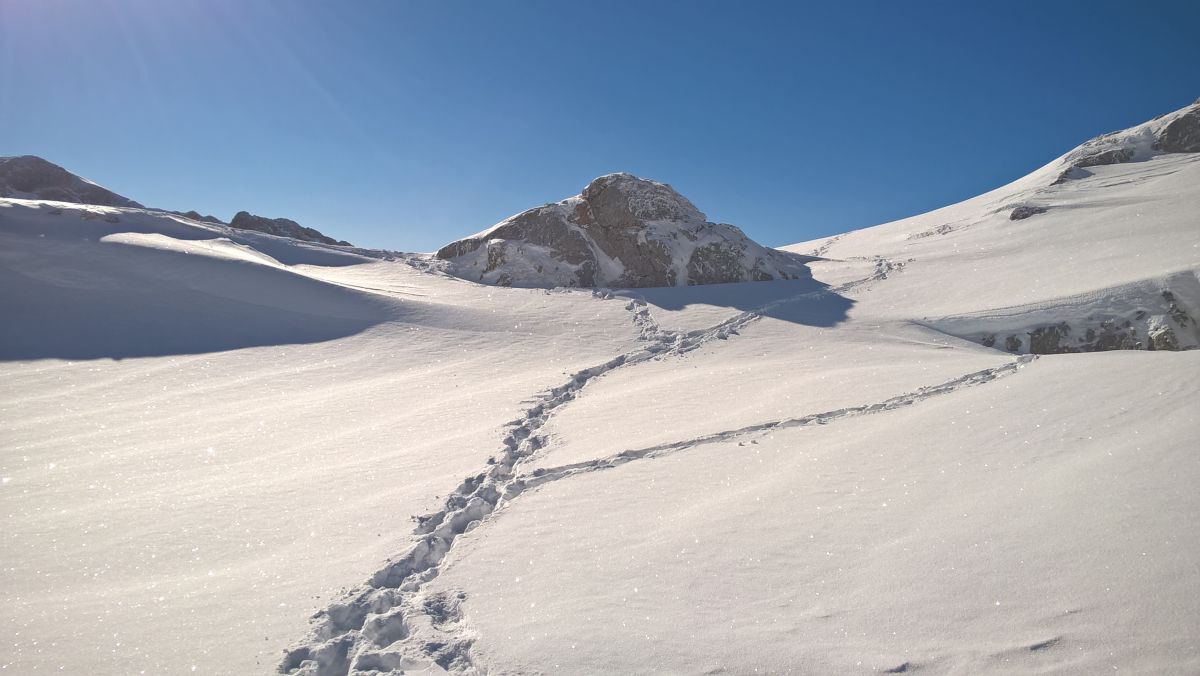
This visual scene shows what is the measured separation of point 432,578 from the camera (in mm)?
2965

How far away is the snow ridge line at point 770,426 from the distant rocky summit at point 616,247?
22.5ft

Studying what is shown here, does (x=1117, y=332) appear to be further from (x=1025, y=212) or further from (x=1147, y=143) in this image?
(x=1147, y=143)

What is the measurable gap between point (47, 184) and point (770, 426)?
26473 mm

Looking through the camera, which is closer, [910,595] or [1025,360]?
[910,595]

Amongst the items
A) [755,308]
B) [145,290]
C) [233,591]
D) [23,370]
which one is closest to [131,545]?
[233,591]

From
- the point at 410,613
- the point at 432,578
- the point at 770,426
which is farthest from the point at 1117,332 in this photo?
the point at 410,613

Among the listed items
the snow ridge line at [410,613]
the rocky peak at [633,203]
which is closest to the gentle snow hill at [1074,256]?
the rocky peak at [633,203]

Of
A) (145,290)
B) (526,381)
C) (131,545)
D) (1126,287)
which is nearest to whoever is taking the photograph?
(131,545)

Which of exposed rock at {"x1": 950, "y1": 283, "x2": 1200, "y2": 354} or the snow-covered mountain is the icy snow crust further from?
the snow-covered mountain

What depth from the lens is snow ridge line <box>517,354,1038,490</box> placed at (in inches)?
164

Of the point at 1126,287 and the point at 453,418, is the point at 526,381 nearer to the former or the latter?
the point at 453,418

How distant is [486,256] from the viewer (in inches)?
494

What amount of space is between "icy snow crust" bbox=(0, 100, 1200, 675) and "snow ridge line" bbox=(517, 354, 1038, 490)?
0.04 meters

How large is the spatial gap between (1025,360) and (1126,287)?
2.87m
